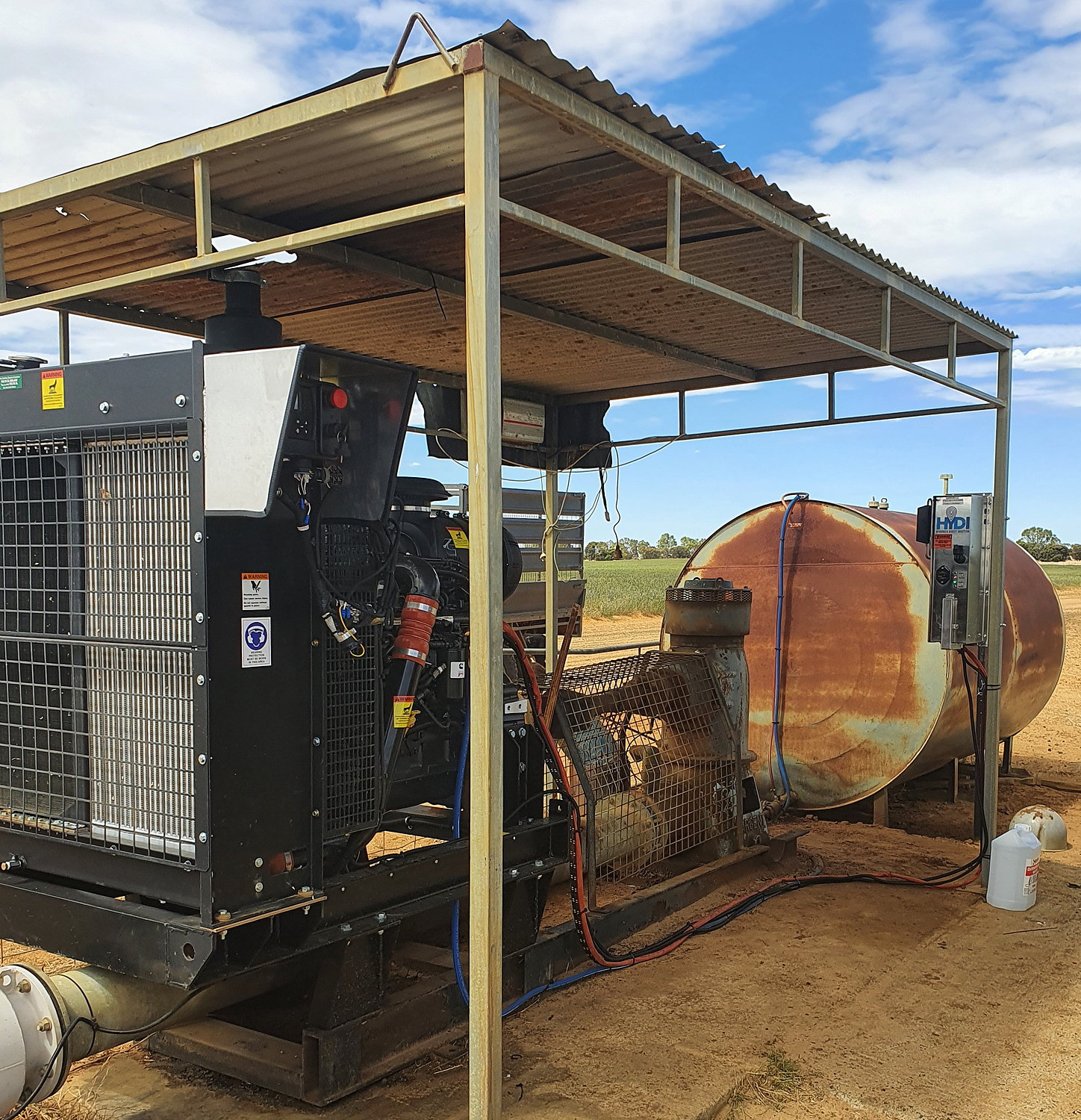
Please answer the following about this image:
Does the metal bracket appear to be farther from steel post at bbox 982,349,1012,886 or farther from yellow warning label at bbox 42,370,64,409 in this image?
steel post at bbox 982,349,1012,886

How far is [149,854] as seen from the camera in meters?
3.56

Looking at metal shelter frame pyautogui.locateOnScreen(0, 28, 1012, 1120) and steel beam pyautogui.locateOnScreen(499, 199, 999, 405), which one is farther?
steel beam pyautogui.locateOnScreen(499, 199, 999, 405)

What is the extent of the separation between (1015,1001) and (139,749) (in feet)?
13.1

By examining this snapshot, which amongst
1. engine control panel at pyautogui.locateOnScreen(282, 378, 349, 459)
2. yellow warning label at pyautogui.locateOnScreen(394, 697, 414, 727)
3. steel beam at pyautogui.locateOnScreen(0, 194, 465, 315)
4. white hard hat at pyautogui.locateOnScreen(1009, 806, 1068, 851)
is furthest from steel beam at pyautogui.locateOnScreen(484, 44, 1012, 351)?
white hard hat at pyautogui.locateOnScreen(1009, 806, 1068, 851)

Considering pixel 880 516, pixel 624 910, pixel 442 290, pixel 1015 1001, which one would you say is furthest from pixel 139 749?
pixel 880 516

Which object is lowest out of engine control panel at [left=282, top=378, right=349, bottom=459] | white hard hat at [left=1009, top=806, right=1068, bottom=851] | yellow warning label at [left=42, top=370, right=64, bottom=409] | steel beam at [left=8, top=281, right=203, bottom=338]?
white hard hat at [left=1009, top=806, right=1068, bottom=851]

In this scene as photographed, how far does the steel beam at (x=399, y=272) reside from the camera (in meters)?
4.90

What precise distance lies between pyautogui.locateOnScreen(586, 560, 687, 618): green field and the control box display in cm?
1473

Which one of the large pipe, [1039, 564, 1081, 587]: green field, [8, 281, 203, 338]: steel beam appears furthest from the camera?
[1039, 564, 1081, 587]: green field

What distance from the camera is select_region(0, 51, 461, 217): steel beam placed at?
3375 millimetres

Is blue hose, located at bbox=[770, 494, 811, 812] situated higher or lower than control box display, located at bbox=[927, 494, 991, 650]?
lower

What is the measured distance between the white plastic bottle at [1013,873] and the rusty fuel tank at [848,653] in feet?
4.17

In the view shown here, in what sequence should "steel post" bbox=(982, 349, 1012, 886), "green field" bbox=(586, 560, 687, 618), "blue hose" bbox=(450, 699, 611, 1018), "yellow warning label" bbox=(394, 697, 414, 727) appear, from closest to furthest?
"yellow warning label" bbox=(394, 697, 414, 727), "blue hose" bbox=(450, 699, 611, 1018), "steel post" bbox=(982, 349, 1012, 886), "green field" bbox=(586, 560, 687, 618)

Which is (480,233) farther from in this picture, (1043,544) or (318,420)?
(1043,544)
